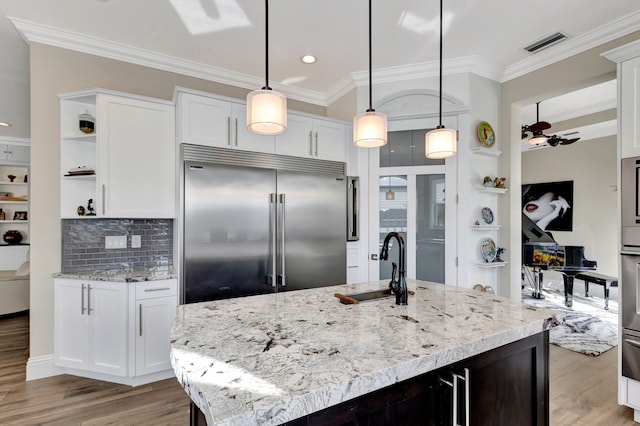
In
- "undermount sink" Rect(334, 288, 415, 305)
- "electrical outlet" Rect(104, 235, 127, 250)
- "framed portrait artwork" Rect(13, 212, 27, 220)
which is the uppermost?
"framed portrait artwork" Rect(13, 212, 27, 220)

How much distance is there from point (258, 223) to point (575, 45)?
326cm

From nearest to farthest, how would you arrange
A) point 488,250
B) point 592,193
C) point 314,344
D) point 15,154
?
point 314,344, point 488,250, point 15,154, point 592,193

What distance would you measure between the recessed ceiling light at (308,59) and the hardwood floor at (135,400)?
3188mm

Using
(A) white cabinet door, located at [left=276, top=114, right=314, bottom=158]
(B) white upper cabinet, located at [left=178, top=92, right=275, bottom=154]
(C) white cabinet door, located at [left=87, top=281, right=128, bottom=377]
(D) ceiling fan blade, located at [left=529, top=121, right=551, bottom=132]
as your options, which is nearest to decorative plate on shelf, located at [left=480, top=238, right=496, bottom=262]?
(D) ceiling fan blade, located at [left=529, top=121, right=551, bottom=132]

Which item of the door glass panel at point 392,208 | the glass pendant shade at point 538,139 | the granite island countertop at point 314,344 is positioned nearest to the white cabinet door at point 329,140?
the door glass panel at point 392,208

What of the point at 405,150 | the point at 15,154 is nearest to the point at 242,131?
the point at 405,150

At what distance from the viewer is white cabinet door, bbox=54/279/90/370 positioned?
2.78 m

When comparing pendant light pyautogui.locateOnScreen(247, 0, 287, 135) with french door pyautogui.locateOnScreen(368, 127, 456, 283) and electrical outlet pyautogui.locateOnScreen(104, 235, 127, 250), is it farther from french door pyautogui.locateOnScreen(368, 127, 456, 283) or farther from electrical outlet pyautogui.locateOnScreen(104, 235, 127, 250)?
electrical outlet pyautogui.locateOnScreen(104, 235, 127, 250)

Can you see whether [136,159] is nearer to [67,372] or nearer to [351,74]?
[67,372]

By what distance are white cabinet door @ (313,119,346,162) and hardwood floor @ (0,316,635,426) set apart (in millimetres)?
2503

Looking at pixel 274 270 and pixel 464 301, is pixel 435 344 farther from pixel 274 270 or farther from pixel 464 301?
pixel 274 270

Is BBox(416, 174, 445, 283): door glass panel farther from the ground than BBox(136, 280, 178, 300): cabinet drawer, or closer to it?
farther from the ground

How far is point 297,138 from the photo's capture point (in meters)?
3.34

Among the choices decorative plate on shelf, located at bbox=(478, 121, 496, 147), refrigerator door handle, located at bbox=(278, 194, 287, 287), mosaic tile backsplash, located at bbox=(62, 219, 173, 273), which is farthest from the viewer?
Answer: decorative plate on shelf, located at bbox=(478, 121, 496, 147)
